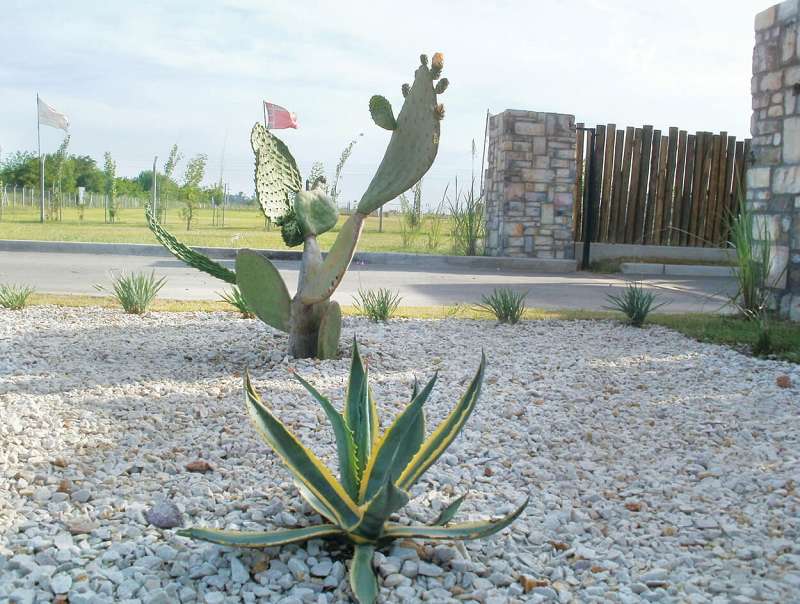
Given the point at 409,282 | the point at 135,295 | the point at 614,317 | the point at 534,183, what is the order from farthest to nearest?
1. the point at 534,183
2. the point at 409,282
3. the point at 614,317
4. the point at 135,295

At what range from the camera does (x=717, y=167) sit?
13.8 metres

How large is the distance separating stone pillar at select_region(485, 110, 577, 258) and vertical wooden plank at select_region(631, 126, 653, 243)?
119 cm

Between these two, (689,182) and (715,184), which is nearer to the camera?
(689,182)

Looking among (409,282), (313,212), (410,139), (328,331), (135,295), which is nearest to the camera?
(410,139)

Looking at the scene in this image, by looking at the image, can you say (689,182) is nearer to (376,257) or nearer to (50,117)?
(376,257)

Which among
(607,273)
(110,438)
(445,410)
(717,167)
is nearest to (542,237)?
(607,273)

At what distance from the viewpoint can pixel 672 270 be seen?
1274 cm

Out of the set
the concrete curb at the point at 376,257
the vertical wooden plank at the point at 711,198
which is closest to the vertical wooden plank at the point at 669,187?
the vertical wooden plank at the point at 711,198

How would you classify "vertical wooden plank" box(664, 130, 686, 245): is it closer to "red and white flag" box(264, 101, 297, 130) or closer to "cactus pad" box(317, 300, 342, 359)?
"red and white flag" box(264, 101, 297, 130)

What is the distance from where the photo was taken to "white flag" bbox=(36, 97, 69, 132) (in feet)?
81.3

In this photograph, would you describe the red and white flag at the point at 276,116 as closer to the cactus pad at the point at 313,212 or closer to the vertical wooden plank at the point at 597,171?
the vertical wooden plank at the point at 597,171

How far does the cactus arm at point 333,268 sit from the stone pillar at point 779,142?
4337 millimetres

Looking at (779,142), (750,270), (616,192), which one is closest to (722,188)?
(616,192)

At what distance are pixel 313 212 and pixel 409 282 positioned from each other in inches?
202
